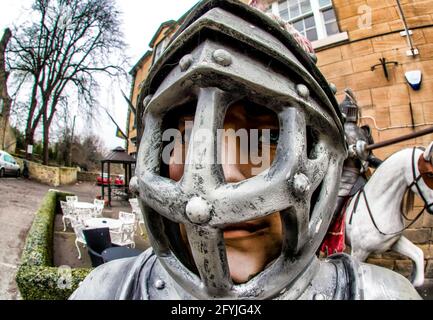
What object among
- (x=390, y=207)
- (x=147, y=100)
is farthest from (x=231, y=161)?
(x=390, y=207)

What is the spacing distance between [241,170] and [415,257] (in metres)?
3.43

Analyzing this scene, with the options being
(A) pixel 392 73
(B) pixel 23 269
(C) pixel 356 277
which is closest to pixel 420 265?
(C) pixel 356 277

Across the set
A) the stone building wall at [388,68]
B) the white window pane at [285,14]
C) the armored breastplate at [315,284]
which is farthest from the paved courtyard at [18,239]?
the white window pane at [285,14]

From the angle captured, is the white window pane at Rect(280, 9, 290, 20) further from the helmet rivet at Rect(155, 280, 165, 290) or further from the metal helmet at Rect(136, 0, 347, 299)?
the helmet rivet at Rect(155, 280, 165, 290)

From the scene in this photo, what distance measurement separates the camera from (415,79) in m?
5.78

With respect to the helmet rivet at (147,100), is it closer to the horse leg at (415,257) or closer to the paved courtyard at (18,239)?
the horse leg at (415,257)

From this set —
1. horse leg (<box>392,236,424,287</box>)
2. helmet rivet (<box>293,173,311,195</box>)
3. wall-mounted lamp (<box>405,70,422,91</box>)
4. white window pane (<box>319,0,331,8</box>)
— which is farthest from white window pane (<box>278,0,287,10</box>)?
helmet rivet (<box>293,173,311,195</box>)

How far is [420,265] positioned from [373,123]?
12.2 ft

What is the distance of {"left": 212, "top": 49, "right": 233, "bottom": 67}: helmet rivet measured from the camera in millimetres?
605

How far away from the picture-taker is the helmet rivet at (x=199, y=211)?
21.8 inches

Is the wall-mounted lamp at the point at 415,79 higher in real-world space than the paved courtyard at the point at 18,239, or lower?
higher

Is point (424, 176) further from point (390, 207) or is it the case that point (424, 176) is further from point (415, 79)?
point (415, 79)

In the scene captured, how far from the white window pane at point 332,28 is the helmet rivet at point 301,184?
7.53m
